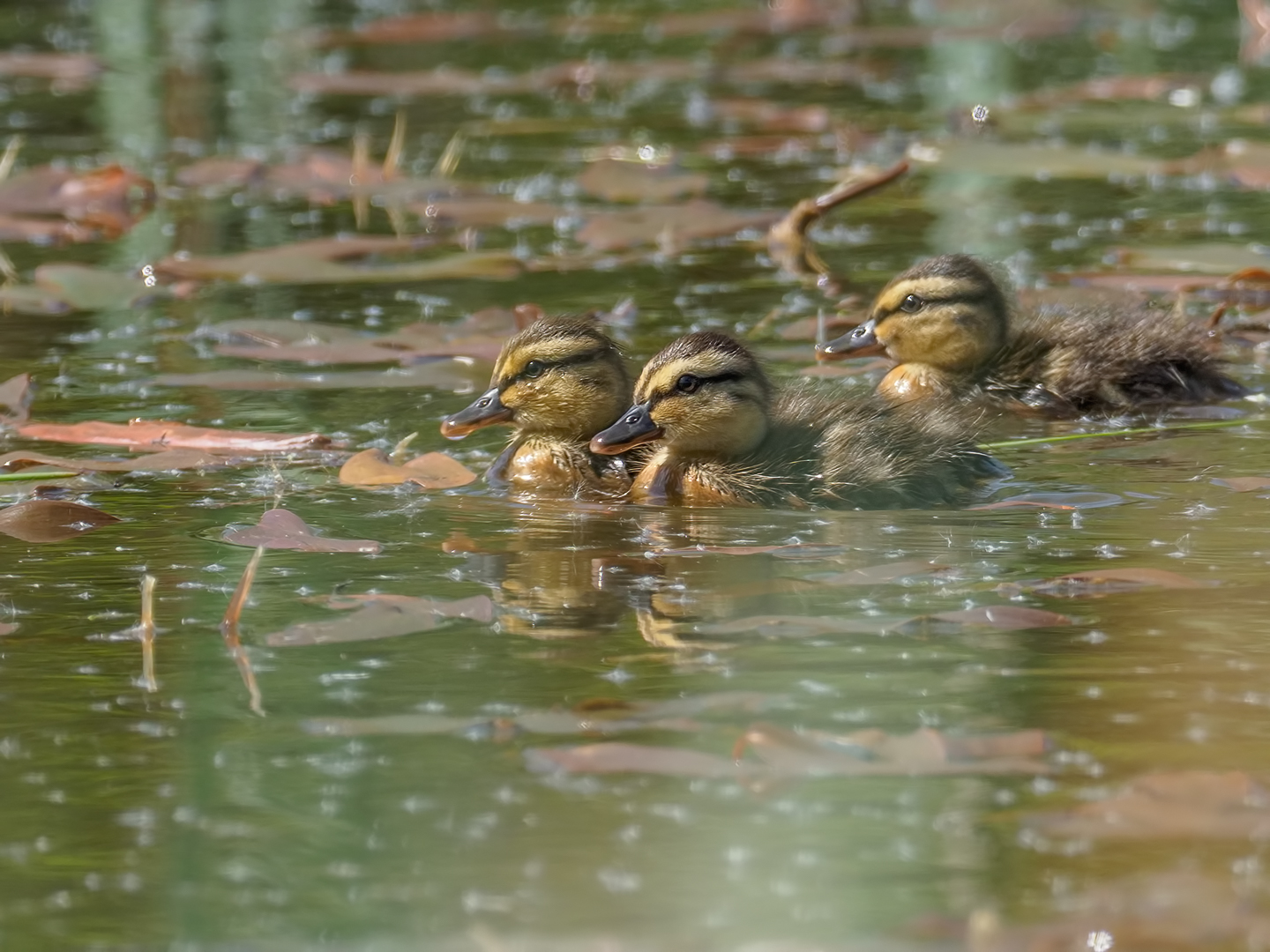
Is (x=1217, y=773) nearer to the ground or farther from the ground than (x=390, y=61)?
nearer to the ground

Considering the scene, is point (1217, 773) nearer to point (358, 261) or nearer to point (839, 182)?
point (358, 261)

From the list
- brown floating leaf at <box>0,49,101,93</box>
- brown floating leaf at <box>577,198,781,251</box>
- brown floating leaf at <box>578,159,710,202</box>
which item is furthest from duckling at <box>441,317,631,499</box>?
brown floating leaf at <box>0,49,101,93</box>

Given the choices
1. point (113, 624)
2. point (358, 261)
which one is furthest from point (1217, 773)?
point (358, 261)

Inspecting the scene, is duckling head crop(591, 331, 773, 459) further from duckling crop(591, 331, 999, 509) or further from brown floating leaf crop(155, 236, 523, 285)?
brown floating leaf crop(155, 236, 523, 285)

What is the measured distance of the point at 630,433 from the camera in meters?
5.63

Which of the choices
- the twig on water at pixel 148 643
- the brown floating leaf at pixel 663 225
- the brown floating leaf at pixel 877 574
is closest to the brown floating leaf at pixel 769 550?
the brown floating leaf at pixel 877 574

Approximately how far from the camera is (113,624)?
4.33 m

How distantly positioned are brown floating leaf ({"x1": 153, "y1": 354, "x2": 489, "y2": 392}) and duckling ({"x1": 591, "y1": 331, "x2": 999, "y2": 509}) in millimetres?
994

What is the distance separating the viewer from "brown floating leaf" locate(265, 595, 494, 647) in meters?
4.14

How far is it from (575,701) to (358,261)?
16.1 ft

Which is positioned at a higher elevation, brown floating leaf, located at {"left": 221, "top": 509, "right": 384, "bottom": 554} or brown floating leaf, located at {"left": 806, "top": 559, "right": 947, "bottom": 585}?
brown floating leaf, located at {"left": 221, "top": 509, "right": 384, "bottom": 554}

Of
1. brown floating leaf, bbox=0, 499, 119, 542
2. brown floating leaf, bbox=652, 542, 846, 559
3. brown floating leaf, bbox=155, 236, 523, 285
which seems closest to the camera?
brown floating leaf, bbox=652, 542, 846, 559

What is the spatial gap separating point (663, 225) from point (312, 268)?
4.62ft

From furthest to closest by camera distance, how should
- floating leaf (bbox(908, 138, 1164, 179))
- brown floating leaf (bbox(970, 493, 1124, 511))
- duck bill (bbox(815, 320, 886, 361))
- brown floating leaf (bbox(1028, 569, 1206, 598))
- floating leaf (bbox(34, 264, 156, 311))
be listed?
floating leaf (bbox(908, 138, 1164, 179)) → floating leaf (bbox(34, 264, 156, 311)) → duck bill (bbox(815, 320, 886, 361)) → brown floating leaf (bbox(970, 493, 1124, 511)) → brown floating leaf (bbox(1028, 569, 1206, 598))
